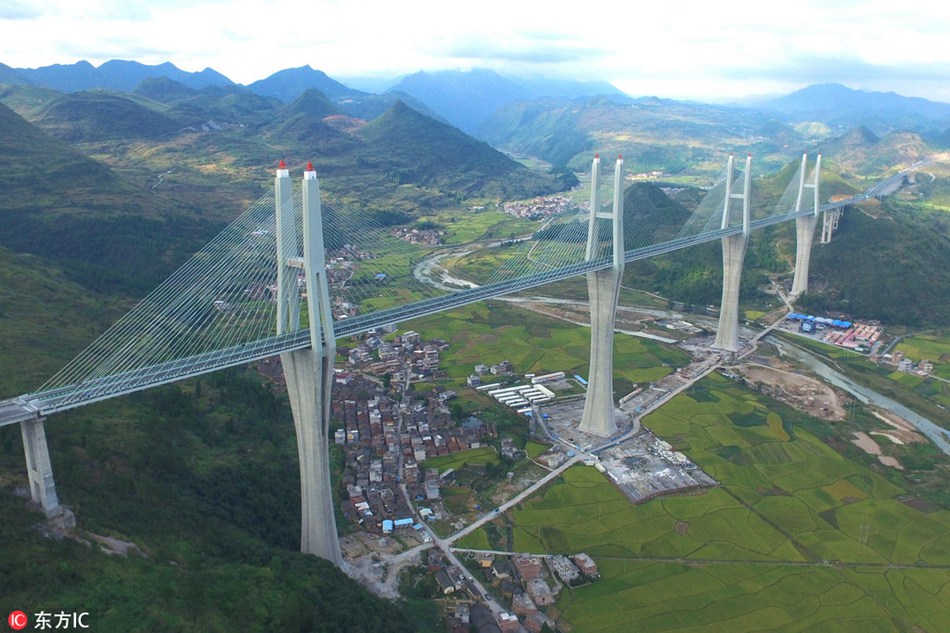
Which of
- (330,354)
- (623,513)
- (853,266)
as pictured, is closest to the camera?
(330,354)

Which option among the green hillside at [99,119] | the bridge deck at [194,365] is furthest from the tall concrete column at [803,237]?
the green hillside at [99,119]

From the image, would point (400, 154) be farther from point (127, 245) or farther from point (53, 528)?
point (53, 528)

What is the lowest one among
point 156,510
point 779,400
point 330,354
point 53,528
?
point 779,400

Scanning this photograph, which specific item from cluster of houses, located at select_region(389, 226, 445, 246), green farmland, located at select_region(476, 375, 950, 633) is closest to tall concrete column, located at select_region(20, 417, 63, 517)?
green farmland, located at select_region(476, 375, 950, 633)

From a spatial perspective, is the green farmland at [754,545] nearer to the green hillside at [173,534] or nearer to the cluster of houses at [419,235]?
the green hillside at [173,534]

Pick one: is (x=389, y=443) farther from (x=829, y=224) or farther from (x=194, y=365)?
(x=829, y=224)

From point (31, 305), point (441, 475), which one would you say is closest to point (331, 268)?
point (31, 305)
